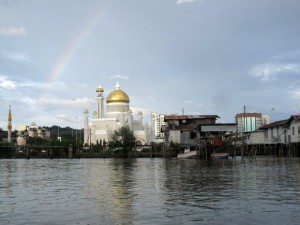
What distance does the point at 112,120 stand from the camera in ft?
429

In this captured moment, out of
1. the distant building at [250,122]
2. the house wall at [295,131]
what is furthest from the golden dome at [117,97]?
the house wall at [295,131]

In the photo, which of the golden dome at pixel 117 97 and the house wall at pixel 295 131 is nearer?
the house wall at pixel 295 131

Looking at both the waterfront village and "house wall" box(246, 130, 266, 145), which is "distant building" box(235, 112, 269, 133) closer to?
the waterfront village

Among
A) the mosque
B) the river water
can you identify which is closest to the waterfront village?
the mosque

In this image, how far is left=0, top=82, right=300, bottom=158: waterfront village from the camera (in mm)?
73375

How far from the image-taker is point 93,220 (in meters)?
12.0

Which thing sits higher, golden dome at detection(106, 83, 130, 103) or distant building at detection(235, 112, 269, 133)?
golden dome at detection(106, 83, 130, 103)

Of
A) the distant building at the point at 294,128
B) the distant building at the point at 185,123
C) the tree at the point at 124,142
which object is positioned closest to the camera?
the distant building at the point at 294,128

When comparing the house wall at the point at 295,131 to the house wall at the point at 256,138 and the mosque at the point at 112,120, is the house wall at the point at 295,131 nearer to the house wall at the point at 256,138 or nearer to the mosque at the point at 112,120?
the house wall at the point at 256,138

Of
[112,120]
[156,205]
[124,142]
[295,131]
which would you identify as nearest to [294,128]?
[295,131]

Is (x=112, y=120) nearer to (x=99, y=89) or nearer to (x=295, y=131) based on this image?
(x=99, y=89)

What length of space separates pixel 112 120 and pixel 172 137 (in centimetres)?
2314

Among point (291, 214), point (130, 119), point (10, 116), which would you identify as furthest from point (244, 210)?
point (10, 116)

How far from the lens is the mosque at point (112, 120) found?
131250mm
